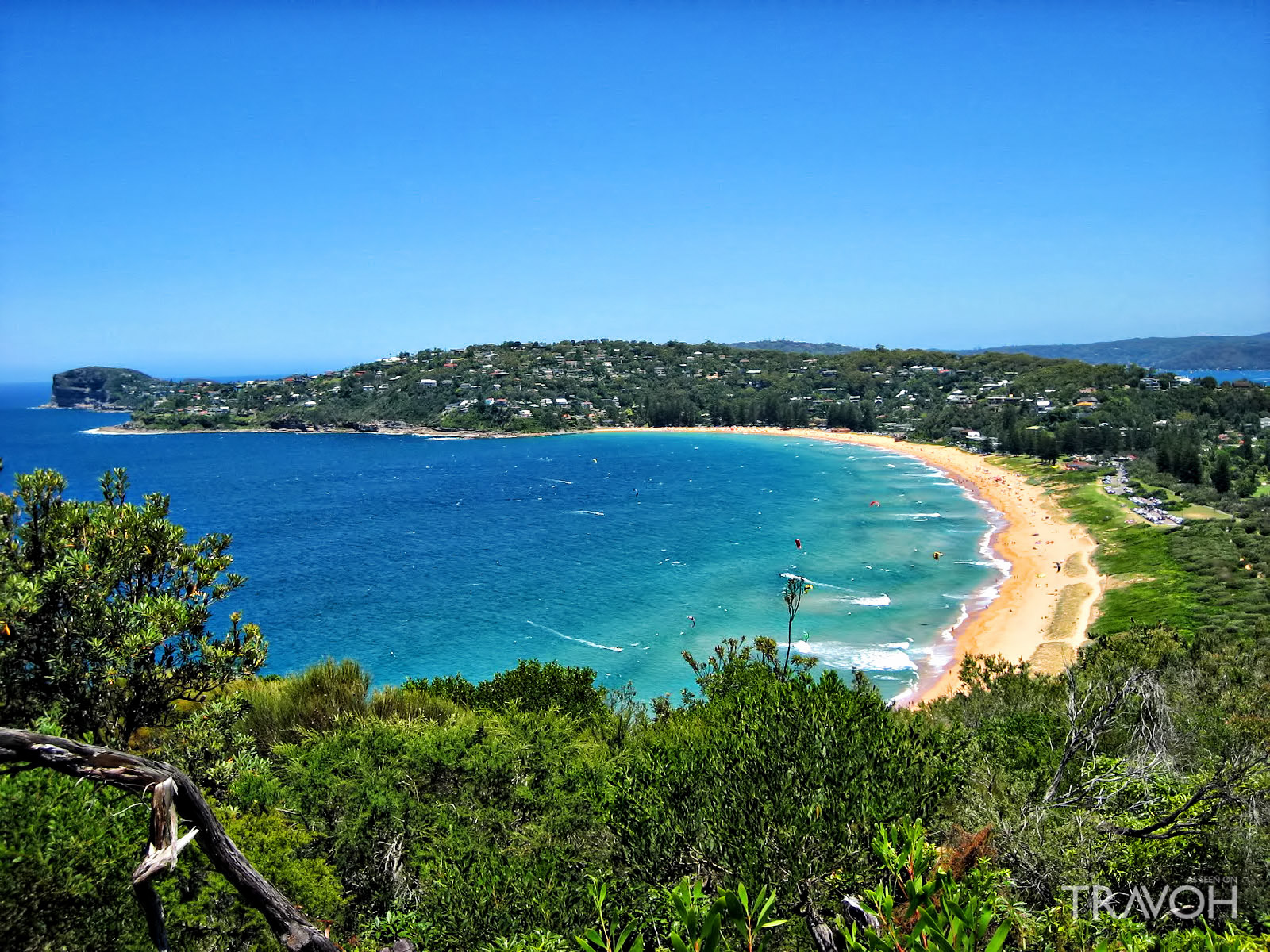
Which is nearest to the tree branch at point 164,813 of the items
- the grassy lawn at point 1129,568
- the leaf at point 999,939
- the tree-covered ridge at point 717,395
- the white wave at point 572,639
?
the leaf at point 999,939

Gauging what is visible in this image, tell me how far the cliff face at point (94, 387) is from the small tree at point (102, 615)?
21167cm

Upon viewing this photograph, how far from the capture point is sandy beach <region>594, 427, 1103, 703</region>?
3228 centimetres

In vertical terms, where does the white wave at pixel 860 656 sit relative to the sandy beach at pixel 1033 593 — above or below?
below

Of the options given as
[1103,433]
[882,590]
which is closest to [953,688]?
[882,590]

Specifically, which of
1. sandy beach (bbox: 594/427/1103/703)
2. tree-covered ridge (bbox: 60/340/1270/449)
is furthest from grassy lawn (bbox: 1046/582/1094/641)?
tree-covered ridge (bbox: 60/340/1270/449)

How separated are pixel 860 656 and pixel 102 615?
3148cm

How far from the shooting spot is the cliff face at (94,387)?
18338cm

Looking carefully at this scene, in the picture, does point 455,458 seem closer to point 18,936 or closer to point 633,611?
point 633,611

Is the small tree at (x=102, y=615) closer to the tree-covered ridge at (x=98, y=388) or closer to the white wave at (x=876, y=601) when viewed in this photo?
the white wave at (x=876, y=601)

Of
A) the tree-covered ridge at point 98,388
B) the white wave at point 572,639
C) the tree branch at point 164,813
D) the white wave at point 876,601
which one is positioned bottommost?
the white wave at point 876,601

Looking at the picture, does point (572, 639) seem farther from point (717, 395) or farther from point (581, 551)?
point (717, 395)

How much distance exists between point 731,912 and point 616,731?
44.2 ft

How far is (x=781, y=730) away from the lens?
914 centimetres

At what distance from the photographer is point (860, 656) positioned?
1310 inches
